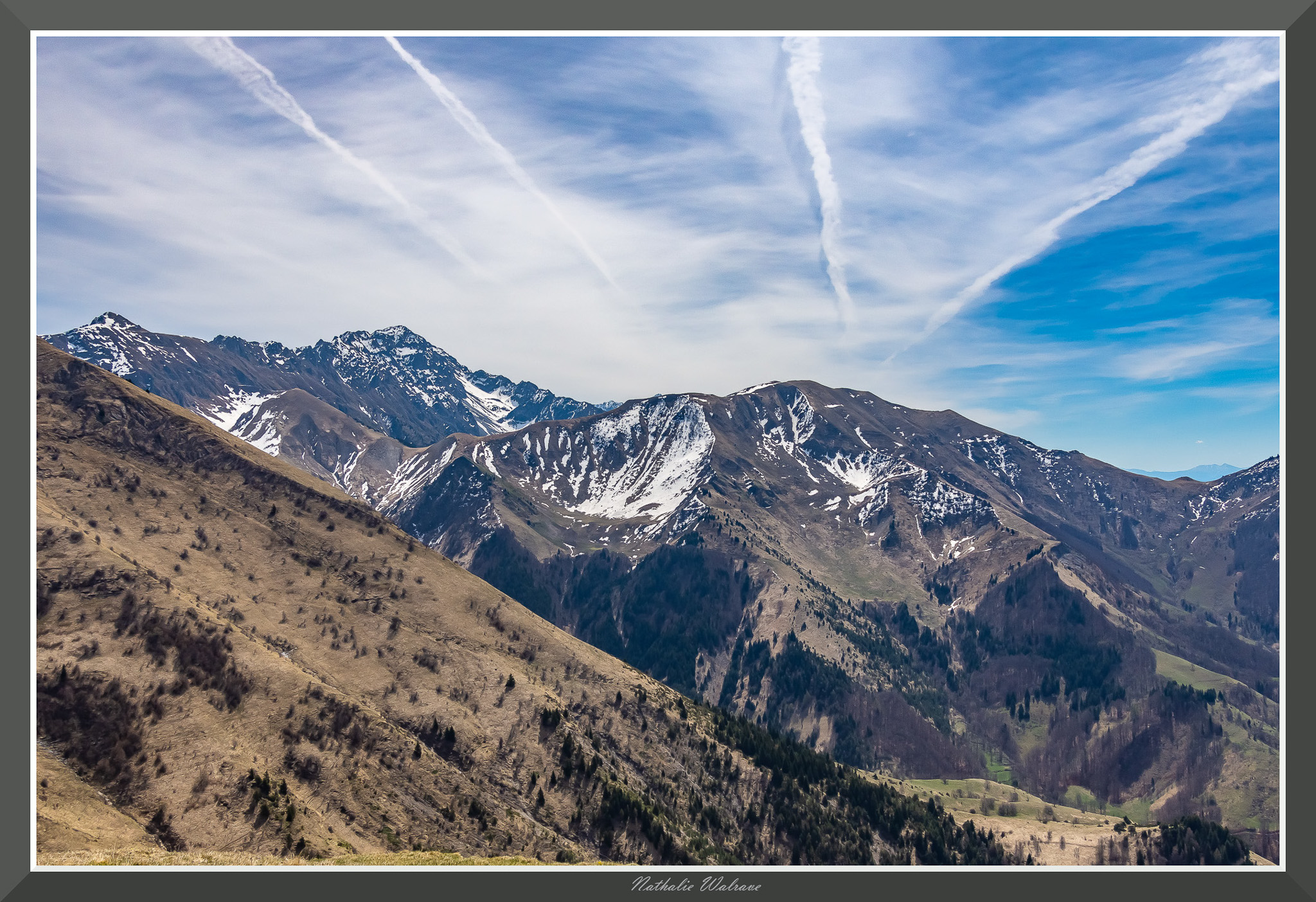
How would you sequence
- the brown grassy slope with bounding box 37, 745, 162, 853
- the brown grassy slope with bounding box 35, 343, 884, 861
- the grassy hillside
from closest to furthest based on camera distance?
1. the brown grassy slope with bounding box 37, 745, 162, 853
2. the brown grassy slope with bounding box 35, 343, 884, 861
3. the grassy hillside

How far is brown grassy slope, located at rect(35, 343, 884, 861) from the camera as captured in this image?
96.4 metres

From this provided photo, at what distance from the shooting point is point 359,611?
6255 inches
